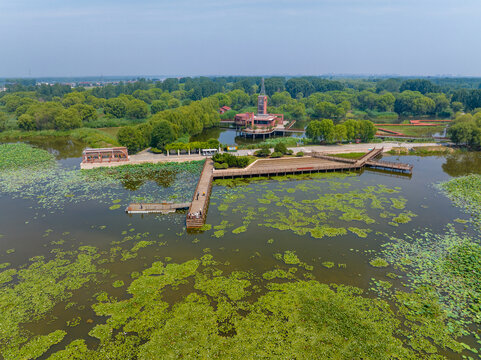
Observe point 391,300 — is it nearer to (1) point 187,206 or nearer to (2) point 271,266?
(2) point 271,266

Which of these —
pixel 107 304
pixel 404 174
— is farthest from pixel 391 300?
pixel 404 174

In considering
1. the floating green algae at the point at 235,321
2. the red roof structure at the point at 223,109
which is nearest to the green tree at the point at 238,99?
the red roof structure at the point at 223,109

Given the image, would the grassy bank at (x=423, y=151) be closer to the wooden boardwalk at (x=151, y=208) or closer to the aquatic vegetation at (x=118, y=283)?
the wooden boardwalk at (x=151, y=208)

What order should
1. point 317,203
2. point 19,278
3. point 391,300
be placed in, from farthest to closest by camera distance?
point 317,203 < point 19,278 < point 391,300

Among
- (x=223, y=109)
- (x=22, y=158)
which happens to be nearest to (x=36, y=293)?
(x=22, y=158)

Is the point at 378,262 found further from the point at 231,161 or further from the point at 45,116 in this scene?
the point at 45,116

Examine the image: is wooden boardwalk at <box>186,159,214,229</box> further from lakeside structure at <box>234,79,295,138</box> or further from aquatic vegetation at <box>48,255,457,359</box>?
lakeside structure at <box>234,79,295,138</box>
